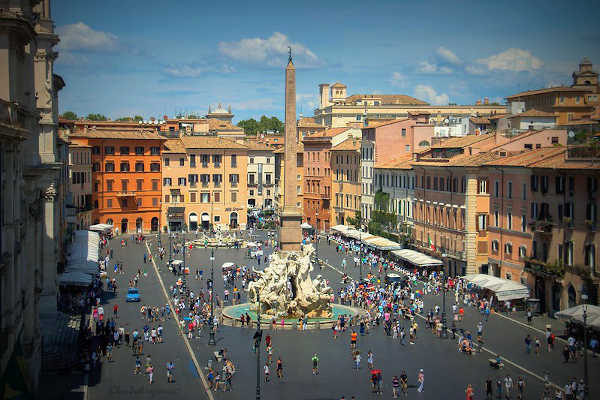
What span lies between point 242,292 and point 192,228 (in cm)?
4309

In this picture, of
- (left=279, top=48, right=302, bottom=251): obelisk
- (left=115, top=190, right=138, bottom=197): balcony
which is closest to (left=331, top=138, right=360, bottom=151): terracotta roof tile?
(left=115, top=190, right=138, bottom=197): balcony

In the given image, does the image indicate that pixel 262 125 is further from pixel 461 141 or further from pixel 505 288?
pixel 505 288

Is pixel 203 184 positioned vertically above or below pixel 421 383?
above

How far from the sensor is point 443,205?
64500 mm

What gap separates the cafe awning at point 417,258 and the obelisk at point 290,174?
43.4ft

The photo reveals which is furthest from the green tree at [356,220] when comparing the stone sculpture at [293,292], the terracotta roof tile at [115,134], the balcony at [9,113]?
the balcony at [9,113]

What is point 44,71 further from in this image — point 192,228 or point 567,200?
point 192,228

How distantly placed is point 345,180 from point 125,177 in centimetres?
2337

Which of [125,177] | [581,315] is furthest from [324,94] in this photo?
[581,315]

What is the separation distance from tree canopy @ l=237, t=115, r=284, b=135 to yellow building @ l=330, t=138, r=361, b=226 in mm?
83942

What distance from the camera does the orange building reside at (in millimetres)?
91625

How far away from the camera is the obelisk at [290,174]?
51.7m

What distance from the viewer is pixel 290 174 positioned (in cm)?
5259

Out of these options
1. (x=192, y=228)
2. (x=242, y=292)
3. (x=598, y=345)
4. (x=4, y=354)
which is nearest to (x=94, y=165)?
(x=192, y=228)
